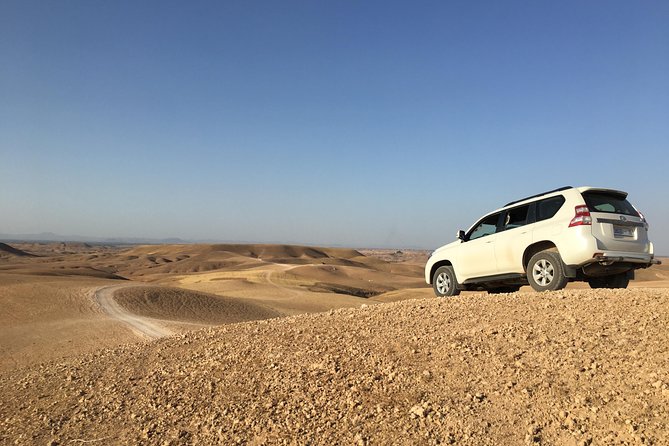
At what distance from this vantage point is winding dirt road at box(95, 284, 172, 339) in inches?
608

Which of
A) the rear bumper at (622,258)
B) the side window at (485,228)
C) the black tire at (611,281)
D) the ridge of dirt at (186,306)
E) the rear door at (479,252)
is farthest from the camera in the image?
the ridge of dirt at (186,306)

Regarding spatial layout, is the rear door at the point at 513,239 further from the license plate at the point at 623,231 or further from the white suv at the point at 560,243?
the license plate at the point at 623,231

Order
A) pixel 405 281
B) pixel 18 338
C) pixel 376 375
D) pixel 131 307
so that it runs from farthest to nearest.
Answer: pixel 405 281
pixel 131 307
pixel 18 338
pixel 376 375

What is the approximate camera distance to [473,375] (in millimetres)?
4793

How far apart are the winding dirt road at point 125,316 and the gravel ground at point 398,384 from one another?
836cm

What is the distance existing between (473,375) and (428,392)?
21.5 inches

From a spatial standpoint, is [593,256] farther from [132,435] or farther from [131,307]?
[131,307]

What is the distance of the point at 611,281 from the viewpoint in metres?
8.63

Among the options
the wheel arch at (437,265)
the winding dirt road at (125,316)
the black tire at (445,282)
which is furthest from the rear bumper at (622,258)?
the winding dirt road at (125,316)

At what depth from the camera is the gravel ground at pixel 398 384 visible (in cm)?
397

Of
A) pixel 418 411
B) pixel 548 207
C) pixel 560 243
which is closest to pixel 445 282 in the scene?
pixel 548 207

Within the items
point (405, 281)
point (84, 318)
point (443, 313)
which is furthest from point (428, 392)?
point (405, 281)

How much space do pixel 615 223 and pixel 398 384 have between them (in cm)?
515

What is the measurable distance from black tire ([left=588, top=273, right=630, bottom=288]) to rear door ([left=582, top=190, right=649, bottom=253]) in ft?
2.62
